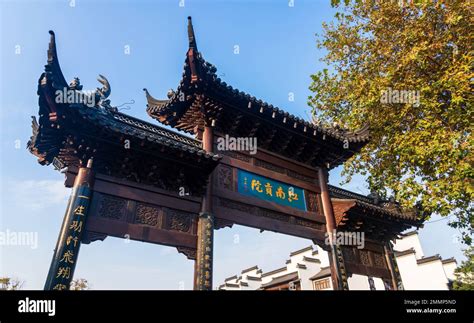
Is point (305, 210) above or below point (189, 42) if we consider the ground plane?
below

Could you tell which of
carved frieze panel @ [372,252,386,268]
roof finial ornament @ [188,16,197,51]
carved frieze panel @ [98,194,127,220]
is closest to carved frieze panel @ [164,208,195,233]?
carved frieze panel @ [98,194,127,220]

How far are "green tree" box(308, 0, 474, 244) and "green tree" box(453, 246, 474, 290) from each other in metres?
13.2

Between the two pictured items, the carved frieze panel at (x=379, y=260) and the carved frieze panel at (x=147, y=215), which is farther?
the carved frieze panel at (x=379, y=260)

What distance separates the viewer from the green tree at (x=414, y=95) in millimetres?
7832

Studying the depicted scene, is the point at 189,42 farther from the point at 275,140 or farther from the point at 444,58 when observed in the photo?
the point at 444,58

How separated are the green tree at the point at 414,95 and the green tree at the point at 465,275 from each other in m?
13.2

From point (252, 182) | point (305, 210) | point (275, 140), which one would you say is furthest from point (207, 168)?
point (305, 210)

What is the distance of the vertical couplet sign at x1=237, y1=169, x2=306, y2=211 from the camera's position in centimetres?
699

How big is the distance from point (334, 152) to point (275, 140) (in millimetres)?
2042

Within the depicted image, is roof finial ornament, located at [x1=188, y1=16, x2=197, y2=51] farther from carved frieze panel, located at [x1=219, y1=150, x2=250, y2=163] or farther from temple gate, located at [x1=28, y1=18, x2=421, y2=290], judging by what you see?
carved frieze panel, located at [x1=219, y1=150, x2=250, y2=163]

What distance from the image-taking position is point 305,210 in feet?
25.2

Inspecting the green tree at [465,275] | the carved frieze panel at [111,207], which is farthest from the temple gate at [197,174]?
the green tree at [465,275]

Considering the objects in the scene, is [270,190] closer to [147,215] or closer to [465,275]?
[147,215]

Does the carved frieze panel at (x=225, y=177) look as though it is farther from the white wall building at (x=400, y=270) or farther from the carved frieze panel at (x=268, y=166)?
the white wall building at (x=400, y=270)
